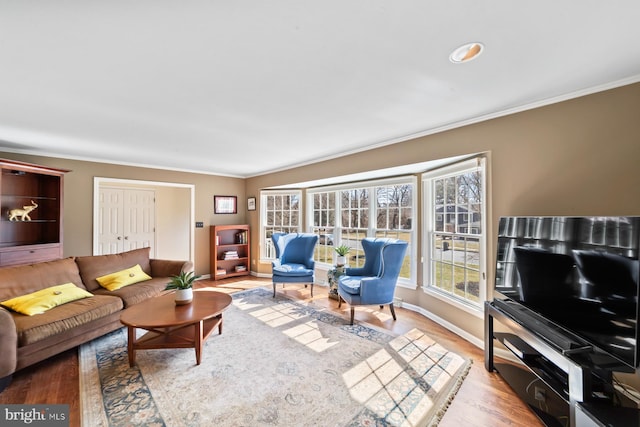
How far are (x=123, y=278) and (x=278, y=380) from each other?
2588 millimetres

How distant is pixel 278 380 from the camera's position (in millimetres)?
2090

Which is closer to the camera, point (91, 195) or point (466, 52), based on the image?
point (466, 52)

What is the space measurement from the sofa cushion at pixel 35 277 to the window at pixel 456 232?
445 cm

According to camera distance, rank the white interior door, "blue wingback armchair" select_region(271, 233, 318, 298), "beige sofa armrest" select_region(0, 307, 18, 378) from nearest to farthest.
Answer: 1. "beige sofa armrest" select_region(0, 307, 18, 378)
2. "blue wingback armchair" select_region(271, 233, 318, 298)
3. the white interior door

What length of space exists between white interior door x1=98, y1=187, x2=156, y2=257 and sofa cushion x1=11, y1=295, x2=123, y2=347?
7.60ft

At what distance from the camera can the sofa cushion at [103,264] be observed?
318 cm

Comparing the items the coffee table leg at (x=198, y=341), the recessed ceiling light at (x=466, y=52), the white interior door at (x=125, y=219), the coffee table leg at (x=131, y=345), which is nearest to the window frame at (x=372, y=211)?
the recessed ceiling light at (x=466, y=52)

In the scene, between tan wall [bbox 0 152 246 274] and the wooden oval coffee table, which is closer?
the wooden oval coffee table

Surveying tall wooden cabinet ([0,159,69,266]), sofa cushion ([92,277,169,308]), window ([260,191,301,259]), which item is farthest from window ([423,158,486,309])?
tall wooden cabinet ([0,159,69,266])

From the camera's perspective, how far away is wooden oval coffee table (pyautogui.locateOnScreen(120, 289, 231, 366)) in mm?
2232

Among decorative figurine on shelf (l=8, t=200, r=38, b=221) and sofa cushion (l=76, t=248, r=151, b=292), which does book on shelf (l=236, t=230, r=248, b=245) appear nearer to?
sofa cushion (l=76, t=248, r=151, b=292)

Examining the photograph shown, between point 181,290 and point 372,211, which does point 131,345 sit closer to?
point 181,290

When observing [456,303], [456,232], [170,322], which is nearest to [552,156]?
[456,232]

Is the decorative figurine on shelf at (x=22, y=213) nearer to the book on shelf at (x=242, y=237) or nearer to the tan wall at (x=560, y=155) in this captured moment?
the book on shelf at (x=242, y=237)
